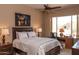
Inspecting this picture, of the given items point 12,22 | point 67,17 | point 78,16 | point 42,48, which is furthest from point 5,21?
→ point 78,16

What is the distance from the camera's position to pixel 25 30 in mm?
2240

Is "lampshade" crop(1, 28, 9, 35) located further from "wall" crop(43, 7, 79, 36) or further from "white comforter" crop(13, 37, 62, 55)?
"wall" crop(43, 7, 79, 36)

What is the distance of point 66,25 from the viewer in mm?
2152

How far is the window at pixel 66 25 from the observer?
84.4 inches

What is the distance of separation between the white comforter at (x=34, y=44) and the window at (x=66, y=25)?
0.22 metres

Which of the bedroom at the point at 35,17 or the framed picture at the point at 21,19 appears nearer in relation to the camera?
the bedroom at the point at 35,17

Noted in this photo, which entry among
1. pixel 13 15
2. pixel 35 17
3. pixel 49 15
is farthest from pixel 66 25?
pixel 13 15

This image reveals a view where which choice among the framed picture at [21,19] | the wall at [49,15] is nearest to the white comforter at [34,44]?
the wall at [49,15]

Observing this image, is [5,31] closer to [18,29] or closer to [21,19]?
[18,29]

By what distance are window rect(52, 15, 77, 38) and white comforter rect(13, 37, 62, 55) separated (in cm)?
22

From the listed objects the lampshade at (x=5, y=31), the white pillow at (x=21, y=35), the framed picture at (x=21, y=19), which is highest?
the framed picture at (x=21, y=19)

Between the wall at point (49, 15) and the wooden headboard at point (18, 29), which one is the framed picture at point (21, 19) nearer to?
the wooden headboard at point (18, 29)
